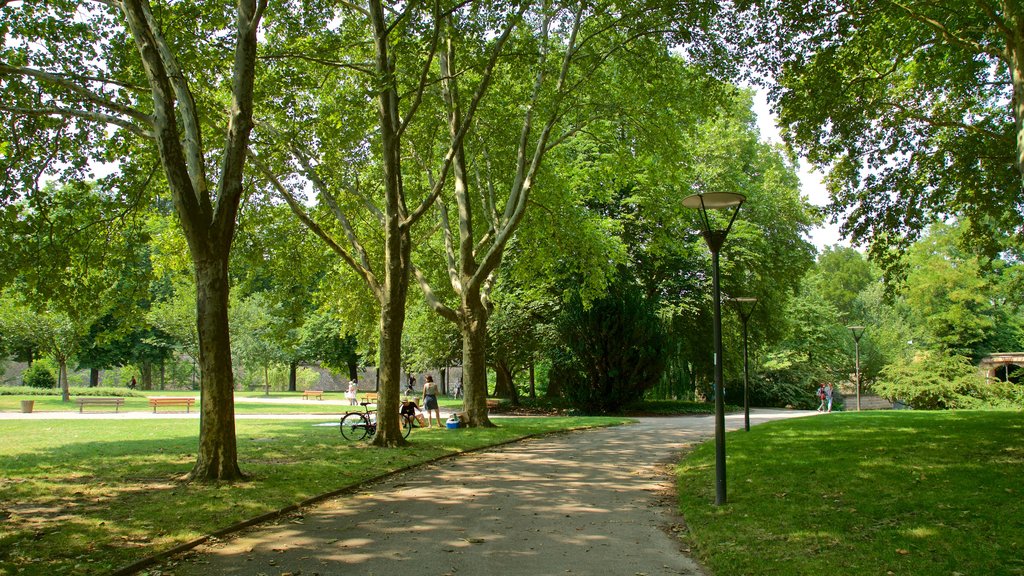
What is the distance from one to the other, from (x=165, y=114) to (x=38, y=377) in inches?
1820

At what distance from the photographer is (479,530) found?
734 centimetres

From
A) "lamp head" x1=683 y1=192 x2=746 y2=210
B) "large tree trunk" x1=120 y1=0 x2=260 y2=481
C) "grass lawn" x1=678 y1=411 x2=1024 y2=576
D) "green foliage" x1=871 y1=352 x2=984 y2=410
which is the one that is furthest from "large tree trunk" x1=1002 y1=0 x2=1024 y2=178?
"green foliage" x1=871 y1=352 x2=984 y2=410

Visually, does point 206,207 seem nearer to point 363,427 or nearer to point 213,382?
point 213,382

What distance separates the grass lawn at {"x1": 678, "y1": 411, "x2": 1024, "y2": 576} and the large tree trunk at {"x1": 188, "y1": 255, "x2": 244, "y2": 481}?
647cm

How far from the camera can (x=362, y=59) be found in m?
19.1

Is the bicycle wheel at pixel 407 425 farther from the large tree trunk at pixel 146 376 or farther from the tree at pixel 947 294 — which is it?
the large tree trunk at pixel 146 376

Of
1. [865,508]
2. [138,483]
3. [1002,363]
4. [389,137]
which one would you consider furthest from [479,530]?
[1002,363]

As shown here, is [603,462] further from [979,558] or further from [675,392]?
[675,392]

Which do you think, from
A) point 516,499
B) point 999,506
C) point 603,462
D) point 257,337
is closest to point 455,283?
point 603,462

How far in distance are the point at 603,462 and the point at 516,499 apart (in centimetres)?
452

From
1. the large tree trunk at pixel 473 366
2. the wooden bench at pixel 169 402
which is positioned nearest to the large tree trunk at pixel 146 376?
the wooden bench at pixel 169 402

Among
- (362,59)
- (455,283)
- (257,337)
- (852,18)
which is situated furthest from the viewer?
(257,337)

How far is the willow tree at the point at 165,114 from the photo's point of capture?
983 cm

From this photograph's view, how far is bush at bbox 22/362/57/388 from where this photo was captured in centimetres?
4616
